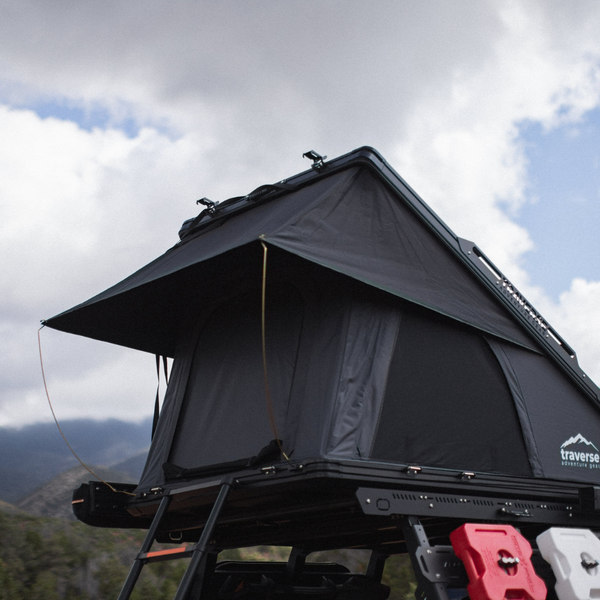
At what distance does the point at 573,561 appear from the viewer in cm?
382

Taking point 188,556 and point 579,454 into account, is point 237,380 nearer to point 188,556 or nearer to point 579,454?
point 188,556

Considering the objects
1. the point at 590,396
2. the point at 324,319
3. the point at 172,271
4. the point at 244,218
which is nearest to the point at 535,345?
the point at 590,396

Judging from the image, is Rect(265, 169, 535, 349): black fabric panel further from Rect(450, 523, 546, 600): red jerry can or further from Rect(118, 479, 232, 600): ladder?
Rect(118, 479, 232, 600): ladder

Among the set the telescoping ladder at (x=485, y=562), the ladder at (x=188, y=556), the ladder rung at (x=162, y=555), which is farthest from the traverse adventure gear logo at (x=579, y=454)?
the ladder rung at (x=162, y=555)

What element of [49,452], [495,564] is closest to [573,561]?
[495,564]

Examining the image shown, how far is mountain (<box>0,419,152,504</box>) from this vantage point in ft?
113

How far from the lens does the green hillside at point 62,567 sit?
23.5 ft

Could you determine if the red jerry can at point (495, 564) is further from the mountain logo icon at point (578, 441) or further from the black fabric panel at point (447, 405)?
the mountain logo icon at point (578, 441)

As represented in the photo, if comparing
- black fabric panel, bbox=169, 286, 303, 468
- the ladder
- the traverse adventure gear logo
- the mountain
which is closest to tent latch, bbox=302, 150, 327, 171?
black fabric panel, bbox=169, 286, 303, 468

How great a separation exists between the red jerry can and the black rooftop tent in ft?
1.10

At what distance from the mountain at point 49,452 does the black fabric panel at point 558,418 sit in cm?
1698

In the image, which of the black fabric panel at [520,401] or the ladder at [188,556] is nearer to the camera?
the ladder at [188,556]

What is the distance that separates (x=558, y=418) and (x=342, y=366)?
2.17 meters

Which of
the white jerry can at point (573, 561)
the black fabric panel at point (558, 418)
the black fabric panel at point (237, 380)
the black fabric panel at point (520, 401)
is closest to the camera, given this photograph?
the white jerry can at point (573, 561)
